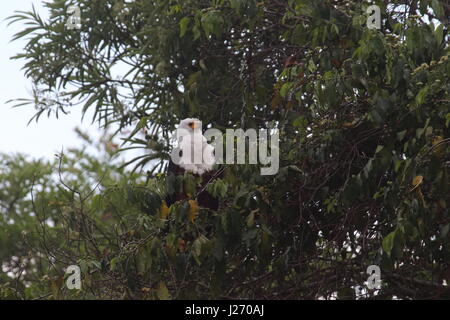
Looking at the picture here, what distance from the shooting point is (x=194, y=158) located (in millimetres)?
4449

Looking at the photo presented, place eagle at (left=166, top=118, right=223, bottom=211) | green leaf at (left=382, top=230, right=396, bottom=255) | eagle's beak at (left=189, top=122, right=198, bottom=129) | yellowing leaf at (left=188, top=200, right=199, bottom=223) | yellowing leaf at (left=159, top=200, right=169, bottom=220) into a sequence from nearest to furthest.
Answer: green leaf at (left=382, top=230, right=396, bottom=255), yellowing leaf at (left=188, top=200, right=199, bottom=223), yellowing leaf at (left=159, top=200, right=169, bottom=220), eagle at (left=166, top=118, right=223, bottom=211), eagle's beak at (left=189, top=122, right=198, bottom=129)

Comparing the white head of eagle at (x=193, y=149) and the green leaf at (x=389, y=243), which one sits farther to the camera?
the white head of eagle at (x=193, y=149)

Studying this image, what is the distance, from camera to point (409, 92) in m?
3.61

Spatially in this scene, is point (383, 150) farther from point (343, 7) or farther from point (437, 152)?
point (343, 7)

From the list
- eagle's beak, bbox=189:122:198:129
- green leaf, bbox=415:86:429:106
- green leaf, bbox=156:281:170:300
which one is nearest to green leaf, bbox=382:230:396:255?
green leaf, bbox=415:86:429:106

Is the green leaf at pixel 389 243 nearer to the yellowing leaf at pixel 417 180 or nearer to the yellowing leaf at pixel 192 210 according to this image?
the yellowing leaf at pixel 417 180

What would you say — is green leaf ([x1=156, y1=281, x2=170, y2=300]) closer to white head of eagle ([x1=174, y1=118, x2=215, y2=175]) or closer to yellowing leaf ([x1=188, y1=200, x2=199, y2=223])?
yellowing leaf ([x1=188, y1=200, x2=199, y2=223])

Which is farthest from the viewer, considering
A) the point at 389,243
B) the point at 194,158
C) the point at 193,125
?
the point at 193,125

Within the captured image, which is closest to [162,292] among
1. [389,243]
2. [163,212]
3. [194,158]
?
[163,212]

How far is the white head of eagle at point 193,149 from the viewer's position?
14.4 feet

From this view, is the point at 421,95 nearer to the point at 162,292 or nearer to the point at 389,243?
the point at 389,243

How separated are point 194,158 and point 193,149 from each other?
82mm

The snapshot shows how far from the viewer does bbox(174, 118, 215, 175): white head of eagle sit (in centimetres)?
438

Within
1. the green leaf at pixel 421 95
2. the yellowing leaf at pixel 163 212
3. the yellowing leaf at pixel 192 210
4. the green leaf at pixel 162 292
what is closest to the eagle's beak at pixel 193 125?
the yellowing leaf at pixel 163 212
